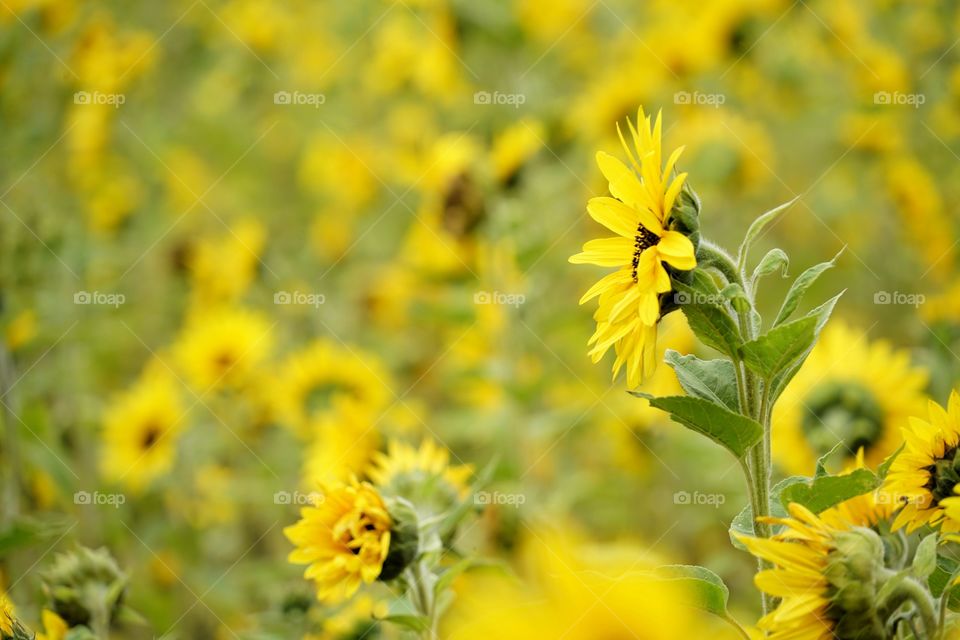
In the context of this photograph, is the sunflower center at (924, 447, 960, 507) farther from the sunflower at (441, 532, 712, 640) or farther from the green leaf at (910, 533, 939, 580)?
the sunflower at (441, 532, 712, 640)

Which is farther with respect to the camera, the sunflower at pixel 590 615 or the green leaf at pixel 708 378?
the green leaf at pixel 708 378

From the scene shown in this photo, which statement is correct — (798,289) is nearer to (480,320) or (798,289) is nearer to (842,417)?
(842,417)

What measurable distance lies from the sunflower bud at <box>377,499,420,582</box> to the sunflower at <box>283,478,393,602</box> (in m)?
0.01

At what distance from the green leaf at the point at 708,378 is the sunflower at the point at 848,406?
0.83 m

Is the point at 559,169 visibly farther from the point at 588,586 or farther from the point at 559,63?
the point at 588,586

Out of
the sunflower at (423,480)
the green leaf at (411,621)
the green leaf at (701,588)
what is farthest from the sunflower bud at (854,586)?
the sunflower at (423,480)

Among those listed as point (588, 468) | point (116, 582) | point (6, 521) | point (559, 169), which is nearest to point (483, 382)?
point (588, 468)

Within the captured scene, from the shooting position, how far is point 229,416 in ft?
9.25

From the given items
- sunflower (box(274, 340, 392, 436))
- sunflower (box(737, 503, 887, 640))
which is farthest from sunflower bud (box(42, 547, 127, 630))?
sunflower (box(274, 340, 392, 436))

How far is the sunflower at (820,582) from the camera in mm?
785

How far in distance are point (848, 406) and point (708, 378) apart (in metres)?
0.93

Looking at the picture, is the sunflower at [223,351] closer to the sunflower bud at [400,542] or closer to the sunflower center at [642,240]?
the sunflower bud at [400,542]

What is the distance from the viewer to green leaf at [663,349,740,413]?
0.93 m

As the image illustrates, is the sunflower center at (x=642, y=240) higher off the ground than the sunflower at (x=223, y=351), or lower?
higher
